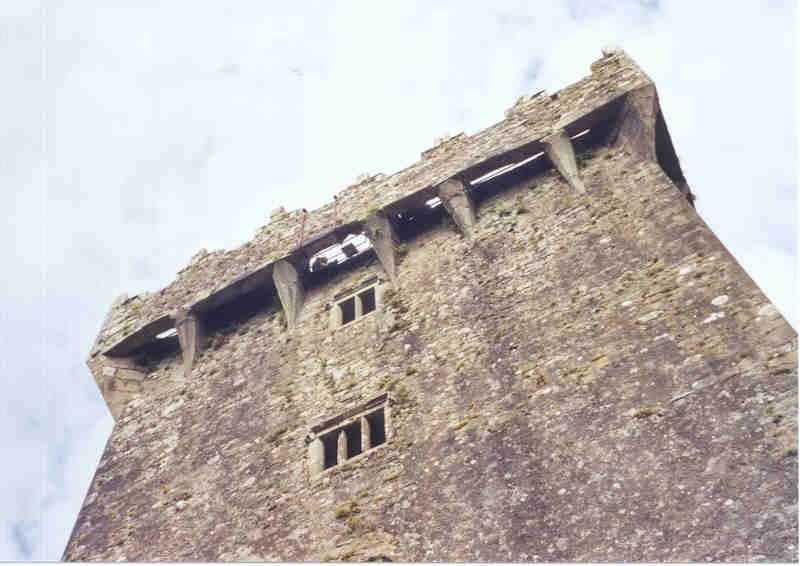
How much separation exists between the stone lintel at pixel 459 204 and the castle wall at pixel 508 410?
24 centimetres

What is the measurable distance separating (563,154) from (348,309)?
3990 mm

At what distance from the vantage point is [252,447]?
13406 mm

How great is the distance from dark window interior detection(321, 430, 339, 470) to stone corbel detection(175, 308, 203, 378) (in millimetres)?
3658

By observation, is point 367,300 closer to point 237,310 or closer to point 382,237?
point 382,237

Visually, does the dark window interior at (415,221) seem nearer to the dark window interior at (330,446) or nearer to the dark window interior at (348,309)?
the dark window interior at (348,309)

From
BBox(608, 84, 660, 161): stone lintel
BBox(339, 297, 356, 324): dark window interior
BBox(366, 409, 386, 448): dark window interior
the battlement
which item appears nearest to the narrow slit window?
BBox(366, 409, 386, 448): dark window interior

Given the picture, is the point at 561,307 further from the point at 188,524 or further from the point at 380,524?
the point at 188,524

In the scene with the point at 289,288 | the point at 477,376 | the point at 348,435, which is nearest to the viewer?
the point at 477,376

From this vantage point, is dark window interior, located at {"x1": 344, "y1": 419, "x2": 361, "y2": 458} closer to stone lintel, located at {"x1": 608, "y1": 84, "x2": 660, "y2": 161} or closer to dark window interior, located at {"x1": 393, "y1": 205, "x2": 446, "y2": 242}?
dark window interior, located at {"x1": 393, "y1": 205, "x2": 446, "y2": 242}

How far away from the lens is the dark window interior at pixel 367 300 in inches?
590

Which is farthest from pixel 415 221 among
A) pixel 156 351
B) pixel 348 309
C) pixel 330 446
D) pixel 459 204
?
pixel 156 351

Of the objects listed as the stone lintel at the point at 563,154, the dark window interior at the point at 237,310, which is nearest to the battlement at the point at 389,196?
the stone lintel at the point at 563,154

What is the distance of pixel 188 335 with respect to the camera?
632 inches

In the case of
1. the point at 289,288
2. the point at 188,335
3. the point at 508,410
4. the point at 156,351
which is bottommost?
the point at 508,410
